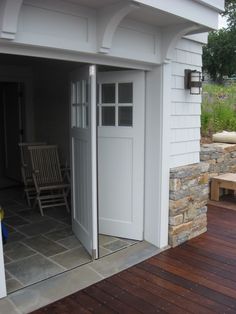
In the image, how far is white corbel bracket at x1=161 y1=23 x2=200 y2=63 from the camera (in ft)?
10.5

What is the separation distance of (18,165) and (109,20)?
444 centimetres

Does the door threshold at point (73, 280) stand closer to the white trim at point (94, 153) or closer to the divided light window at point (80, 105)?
the white trim at point (94, 153)

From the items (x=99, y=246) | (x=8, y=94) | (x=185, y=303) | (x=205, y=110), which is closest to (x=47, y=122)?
(x=8, y=94)

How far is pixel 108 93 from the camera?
374cm

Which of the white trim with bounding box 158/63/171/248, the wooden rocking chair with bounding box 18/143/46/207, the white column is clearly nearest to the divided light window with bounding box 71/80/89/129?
the white column

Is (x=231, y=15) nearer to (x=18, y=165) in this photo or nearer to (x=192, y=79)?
(x=18, y=165)

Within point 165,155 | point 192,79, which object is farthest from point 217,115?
point 165,155

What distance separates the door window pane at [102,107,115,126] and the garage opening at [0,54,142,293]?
0.01m

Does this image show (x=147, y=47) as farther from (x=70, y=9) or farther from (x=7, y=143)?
(x=7, y=143)

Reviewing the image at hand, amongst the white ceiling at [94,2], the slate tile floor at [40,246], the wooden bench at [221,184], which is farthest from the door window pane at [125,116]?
the wooden bench at [221,184]

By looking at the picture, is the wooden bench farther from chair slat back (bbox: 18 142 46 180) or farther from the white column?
chair slat back (bbox: 18 142 46 180)

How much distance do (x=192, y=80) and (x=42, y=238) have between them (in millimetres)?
2428

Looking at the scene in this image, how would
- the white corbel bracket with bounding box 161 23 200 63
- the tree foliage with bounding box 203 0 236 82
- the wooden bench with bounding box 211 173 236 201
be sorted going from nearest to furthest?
the white corbel bracket with bounding box 161 23 200 63 < the wooden bench with bounding box 211 173 236 201 < the tree foliage with bounding box 203 0 236 82

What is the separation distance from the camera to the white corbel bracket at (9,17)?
2.18 meters
